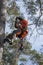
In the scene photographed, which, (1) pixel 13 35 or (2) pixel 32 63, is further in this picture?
(2) pixel 32 63

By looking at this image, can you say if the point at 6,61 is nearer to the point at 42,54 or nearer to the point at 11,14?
the point at 42,54

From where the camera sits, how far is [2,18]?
7.37 meters

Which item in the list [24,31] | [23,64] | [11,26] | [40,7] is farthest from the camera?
[23,64]

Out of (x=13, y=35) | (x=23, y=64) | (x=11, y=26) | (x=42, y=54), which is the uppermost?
(x=13, y=35)

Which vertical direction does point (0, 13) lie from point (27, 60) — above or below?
above

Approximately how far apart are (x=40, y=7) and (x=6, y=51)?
21.1 ft

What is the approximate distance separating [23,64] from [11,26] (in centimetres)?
435

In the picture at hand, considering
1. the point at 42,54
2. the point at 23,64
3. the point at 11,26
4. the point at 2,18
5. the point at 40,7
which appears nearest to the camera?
the point at 2,18

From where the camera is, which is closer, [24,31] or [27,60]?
[24,31]

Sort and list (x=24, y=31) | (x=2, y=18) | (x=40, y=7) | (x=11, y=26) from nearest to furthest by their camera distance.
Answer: (x=2, y=18)
(x=24, y=31)
(x=40, y=7)
(x=11, y=26)

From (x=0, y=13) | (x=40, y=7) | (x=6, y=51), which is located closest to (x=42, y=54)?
(x=6, y=51)

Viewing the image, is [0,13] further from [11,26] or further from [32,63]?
[32,63]

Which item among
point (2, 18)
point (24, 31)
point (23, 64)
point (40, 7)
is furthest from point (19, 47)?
point (23, 64)

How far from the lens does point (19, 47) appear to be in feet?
27.1
